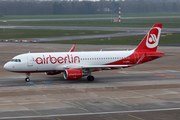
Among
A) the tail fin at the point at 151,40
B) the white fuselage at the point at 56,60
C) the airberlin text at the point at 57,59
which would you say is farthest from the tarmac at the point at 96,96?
the tail fin at the point at 151,40

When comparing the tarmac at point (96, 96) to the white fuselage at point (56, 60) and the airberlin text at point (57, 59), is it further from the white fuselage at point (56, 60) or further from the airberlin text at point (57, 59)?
the airberlin text at point (57, 59)

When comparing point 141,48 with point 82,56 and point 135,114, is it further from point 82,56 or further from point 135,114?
point 135,114

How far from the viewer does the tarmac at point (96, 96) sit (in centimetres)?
2717

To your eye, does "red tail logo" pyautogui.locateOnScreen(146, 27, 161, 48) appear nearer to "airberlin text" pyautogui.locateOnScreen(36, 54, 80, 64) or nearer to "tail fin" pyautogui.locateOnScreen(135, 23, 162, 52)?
"tail fin" pyautogui.locateOnScreen(135, 23, 162, 52)

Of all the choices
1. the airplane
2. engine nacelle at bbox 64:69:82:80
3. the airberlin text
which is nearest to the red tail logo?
the airplane

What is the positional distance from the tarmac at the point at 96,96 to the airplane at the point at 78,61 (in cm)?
156

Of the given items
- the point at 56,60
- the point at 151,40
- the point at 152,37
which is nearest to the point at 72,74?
the point at 56,60

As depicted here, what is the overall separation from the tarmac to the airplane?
61.5 inches

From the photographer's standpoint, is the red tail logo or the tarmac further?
the red tail logo

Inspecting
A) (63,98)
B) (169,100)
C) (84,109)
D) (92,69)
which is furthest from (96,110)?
(92,69)

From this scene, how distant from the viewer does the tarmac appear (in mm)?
27167

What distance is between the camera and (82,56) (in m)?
43.1

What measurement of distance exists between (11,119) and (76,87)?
45.3 feet

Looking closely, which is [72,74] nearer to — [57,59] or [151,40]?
[57,59]
